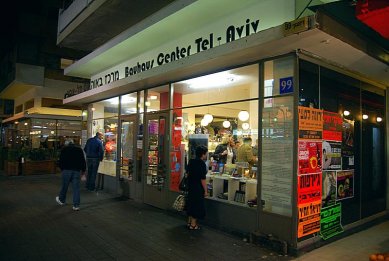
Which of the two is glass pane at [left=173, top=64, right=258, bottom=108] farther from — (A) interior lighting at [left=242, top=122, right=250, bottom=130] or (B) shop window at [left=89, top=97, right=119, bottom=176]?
(B) shop window at [left=89, top=97, right=119, bottom=176]

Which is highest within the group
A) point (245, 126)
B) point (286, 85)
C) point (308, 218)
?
point (286, 85)

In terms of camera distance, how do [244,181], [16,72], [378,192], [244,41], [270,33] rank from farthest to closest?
1. [16,72]
2. [378,192]
3. [244,181]
4. [244,41]
5. [270,33]

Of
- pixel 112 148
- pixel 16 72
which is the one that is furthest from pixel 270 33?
pixel 16 72

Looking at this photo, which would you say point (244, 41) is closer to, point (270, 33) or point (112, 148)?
point (270, 33)

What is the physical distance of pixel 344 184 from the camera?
268 inches

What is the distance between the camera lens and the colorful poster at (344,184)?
6.62 m

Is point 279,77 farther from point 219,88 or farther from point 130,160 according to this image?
point 130,160

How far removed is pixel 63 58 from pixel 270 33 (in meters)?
20.7

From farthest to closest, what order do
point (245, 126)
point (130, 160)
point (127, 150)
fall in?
point (127, 150) < point (130, 160) < point (245, 126)

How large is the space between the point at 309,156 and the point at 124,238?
376 centimetres

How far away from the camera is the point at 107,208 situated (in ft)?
28.5

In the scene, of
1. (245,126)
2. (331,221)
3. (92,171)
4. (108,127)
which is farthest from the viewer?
(108,127)

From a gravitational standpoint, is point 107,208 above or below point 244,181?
below

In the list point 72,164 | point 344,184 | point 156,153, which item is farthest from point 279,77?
point 72,164
